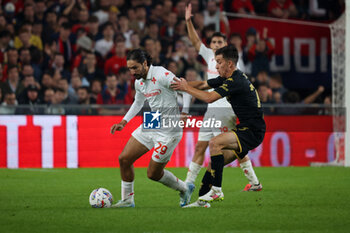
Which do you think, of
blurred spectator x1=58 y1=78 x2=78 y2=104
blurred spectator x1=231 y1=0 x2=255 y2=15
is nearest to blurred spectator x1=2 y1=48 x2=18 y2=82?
blurred spectator x1=58 y1=78 x2=78 y2=104

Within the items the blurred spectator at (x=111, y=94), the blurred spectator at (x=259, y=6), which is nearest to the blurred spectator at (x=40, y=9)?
the blurred spectator at (x=111, y=94)

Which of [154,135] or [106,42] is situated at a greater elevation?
[106,42]

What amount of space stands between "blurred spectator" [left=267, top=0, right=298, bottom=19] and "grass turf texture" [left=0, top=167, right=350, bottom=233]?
23.4 ft

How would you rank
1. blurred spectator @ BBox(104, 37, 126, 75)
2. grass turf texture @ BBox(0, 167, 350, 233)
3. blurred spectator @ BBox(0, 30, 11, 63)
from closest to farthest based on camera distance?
1. grass turf texture @ BBox(0, 167, 350, 233)
2. blurred spectator @ BBox(0, 30, 11, 63)
3. blurred spectator @ BBox(104, 37, 126, 75)

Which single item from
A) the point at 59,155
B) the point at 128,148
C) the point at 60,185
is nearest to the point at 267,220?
the point at 128,148

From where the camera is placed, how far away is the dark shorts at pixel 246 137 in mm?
7845

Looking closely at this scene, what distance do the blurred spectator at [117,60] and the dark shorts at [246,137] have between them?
782 cm

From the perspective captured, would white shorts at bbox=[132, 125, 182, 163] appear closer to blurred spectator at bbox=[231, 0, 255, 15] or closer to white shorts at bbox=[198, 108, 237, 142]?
white shorts at bbox=[198, 108, 237, 142]

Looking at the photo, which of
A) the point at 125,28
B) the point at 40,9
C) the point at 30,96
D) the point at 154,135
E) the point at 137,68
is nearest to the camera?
the point at 137,68

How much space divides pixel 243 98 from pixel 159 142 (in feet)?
3.83

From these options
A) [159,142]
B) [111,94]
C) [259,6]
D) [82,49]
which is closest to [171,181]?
[159,142]

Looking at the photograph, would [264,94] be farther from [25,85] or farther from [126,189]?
[126,189]

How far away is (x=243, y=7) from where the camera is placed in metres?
17.9

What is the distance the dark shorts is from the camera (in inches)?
309
